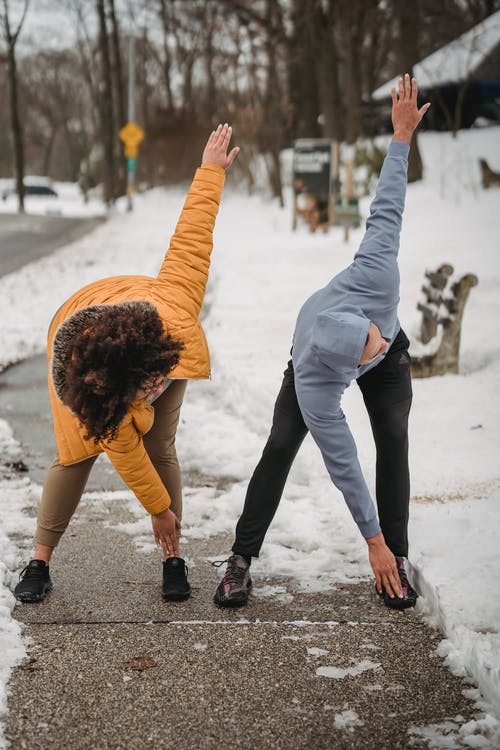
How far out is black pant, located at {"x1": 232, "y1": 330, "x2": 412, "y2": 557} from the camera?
144 inches

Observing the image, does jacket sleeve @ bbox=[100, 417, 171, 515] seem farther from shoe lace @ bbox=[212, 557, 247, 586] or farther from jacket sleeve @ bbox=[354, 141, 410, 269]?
jacket sleeve @ bbox=[354, 141, 410, 269]

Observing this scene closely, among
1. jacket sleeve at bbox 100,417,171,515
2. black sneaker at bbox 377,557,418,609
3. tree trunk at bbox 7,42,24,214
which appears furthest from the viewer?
tree trunk at bbox 7,42,24,214

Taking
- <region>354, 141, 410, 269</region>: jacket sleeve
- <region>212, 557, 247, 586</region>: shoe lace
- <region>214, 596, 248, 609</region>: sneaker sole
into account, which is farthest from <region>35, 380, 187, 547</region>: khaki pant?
<region>354, 141, 410, 269</region>: jacket sleeve

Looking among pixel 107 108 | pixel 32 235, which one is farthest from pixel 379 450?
pixel 107 108

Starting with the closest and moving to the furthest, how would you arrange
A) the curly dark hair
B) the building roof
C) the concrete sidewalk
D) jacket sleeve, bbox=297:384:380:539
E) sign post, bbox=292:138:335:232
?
the concrete sidewalk
the curly dark hair
jacket sleeve, bbox=297:384:380:539
sign post, bbox=292:138:335:232
the building roof

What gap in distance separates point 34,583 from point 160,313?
3.81 ft

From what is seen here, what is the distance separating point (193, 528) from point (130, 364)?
5.80 ft

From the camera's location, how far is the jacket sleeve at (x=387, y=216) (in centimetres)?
336

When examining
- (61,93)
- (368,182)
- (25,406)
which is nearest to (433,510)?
(25,406)

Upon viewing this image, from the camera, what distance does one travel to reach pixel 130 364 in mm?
3080

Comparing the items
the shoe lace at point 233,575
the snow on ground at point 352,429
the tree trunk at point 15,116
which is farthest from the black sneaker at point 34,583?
the tree trunk at point 15,116

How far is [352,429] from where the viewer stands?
619cm

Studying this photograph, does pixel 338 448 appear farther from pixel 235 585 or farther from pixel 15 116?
pixel 15 116

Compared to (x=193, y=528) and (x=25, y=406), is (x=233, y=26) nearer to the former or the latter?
(x=25, y=406)
